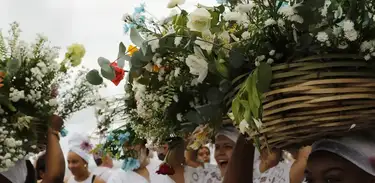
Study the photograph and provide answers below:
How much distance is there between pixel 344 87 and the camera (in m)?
1.72

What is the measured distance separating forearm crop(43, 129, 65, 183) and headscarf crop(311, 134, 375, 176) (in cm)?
150

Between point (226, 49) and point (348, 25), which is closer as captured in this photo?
point (348, 25)

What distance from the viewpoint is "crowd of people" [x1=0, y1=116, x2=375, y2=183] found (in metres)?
2.03

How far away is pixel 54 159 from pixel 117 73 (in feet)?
3.64

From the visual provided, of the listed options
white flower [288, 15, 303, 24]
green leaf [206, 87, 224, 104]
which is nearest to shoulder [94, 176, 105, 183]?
green leaf [206, 87, 224, 104]

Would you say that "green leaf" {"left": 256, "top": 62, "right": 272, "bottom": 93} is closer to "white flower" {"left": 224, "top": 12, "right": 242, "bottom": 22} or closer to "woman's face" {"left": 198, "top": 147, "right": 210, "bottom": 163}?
"white flower" {"left": 224, "top": 12, "right": 242, "bottom": 22}

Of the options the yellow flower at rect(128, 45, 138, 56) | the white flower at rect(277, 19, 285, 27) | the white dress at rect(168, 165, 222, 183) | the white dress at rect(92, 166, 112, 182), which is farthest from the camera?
the white dress at rect(92, 166, 112, 182)

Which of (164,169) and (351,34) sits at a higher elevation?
(351,34)

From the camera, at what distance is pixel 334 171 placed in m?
2.05

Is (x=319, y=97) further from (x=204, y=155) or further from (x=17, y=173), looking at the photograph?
(x=204, y=155)

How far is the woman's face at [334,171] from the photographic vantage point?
204cm

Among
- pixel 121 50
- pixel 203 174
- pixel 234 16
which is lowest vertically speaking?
pixel 203 174

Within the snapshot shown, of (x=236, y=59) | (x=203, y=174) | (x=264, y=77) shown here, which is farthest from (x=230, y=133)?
(x=264, y=77)

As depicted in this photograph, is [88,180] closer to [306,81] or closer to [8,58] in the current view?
[8,58]
